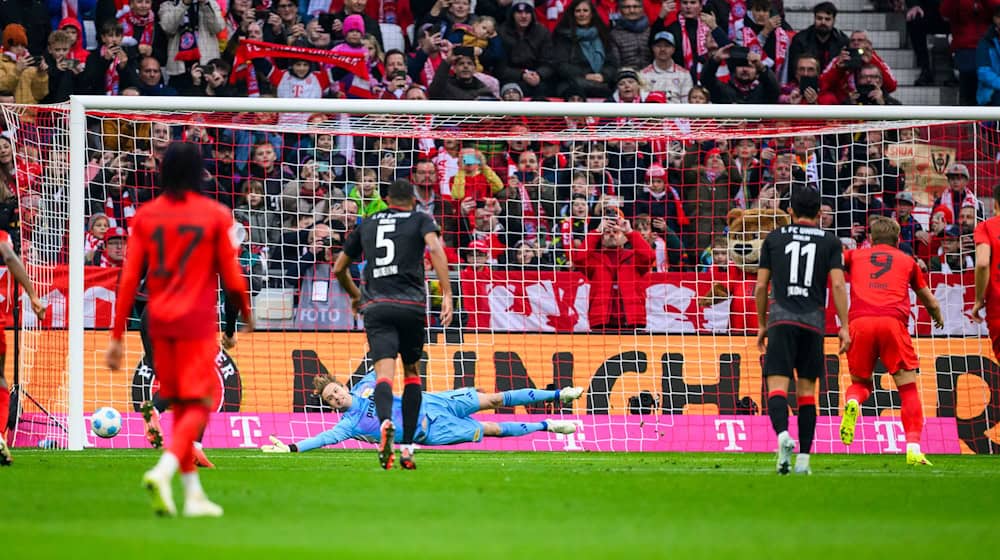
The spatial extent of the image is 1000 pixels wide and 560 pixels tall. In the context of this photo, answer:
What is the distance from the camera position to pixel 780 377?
11094 millimetres

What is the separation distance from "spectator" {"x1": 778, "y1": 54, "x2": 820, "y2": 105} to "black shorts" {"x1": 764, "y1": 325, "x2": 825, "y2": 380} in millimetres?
9675

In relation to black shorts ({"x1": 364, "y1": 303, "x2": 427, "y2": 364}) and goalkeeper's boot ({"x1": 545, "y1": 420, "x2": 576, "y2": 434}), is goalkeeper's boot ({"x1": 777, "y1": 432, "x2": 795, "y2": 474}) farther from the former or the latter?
goalkeeper's boot ({"x1": 545, "y1": 420, "x2": 576, "y2": 434})

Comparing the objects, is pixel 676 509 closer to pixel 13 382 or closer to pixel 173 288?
pixel 173 288

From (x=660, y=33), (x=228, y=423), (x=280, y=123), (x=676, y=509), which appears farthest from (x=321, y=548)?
(x=660, y=33)

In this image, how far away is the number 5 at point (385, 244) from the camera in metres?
11.3

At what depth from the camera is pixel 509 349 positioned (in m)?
16.3

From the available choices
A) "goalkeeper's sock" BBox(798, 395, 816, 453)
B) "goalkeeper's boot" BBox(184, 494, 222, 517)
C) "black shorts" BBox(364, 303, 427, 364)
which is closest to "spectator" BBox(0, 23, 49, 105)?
"black shorts" BBox(364, 303, 427, 364)

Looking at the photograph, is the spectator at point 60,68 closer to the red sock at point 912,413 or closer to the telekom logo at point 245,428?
the telekom logo at point 245,428

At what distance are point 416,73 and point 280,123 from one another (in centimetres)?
369

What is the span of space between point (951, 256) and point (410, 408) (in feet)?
28.8

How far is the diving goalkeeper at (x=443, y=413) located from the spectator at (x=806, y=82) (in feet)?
25.0

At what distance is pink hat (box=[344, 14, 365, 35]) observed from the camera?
19.7 m

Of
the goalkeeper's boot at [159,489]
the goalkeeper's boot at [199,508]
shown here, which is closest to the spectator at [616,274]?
the goalkeeper's boot at [199,508]

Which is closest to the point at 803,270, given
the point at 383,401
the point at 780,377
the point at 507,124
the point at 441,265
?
the point at 780,377
